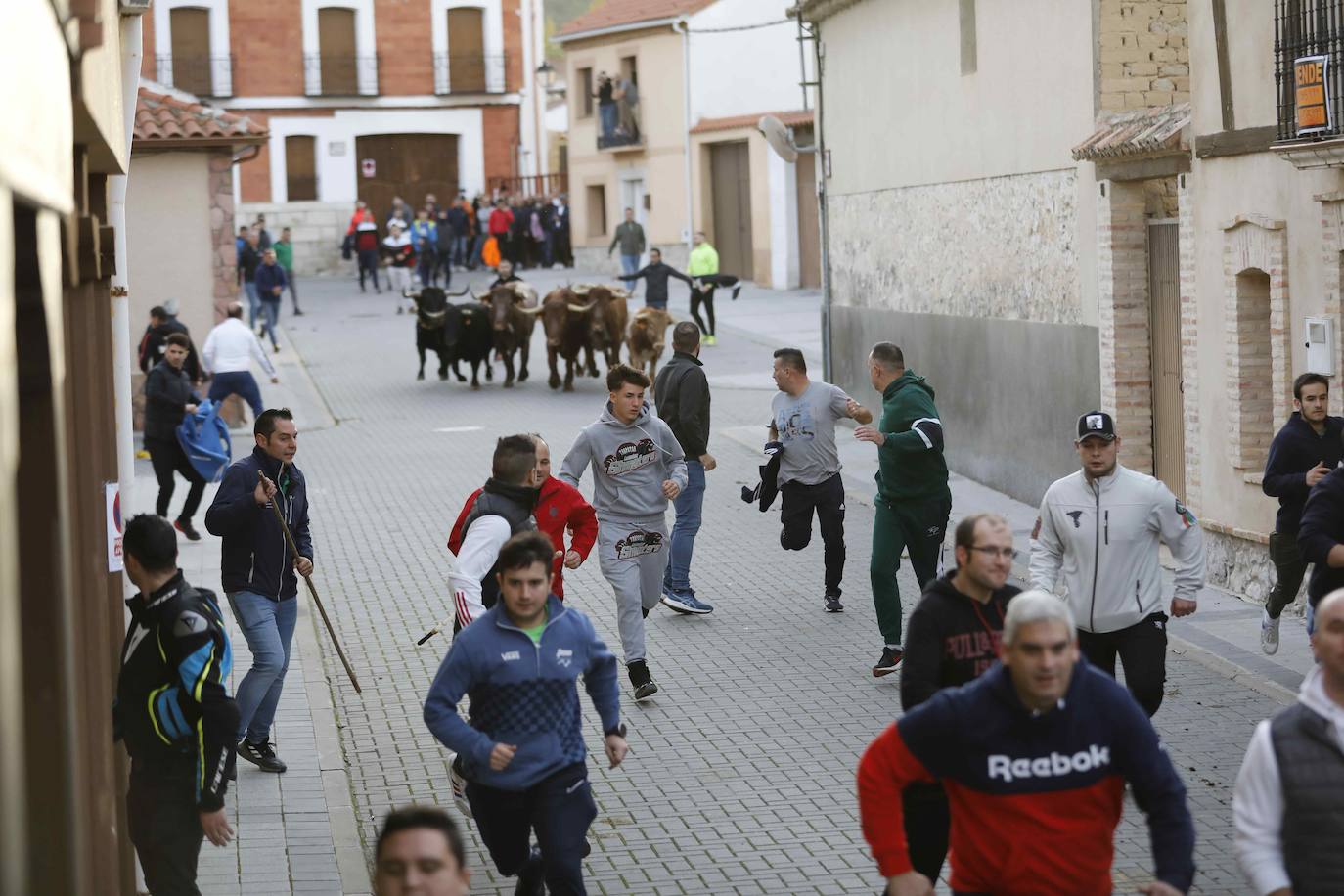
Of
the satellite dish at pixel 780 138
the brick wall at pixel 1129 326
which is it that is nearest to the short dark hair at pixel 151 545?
the brick wall at pixel 1129 326

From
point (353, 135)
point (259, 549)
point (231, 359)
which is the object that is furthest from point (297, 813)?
point (353, 135)

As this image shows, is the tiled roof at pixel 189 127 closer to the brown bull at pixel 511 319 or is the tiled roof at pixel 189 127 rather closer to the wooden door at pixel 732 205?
the brown bull at pixel 511 319

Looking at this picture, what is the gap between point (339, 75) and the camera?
55906 mm

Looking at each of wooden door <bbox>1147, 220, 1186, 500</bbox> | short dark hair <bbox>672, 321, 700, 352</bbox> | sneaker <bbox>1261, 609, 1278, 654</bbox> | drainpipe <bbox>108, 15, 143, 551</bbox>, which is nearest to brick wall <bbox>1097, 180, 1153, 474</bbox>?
wooden door <bbox>1147, 220, 1186, 500</bbox>

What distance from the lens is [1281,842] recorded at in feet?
16.5

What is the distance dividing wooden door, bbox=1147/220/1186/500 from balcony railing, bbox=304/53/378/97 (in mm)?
42777

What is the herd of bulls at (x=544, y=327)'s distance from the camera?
28.0 metres

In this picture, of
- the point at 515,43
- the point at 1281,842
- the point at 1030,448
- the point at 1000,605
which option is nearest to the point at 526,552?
the point at 1000,605

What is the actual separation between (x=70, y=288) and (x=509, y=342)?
24192 mm

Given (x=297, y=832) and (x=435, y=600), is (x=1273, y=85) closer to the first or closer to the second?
(x=435, y=600)

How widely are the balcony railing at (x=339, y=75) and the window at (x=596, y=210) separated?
7560 millimetres

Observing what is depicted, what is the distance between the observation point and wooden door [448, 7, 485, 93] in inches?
2243

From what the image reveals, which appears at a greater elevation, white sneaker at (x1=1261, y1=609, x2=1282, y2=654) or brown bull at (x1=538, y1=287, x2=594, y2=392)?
brown bull at (x1=538, y1=287, x2=594, y2=392)

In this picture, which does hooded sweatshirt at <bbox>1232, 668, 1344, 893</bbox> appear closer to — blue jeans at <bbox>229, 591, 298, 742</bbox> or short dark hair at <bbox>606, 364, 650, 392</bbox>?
blue jeans at <bbox>229, 591, 298, 742</bbox>
